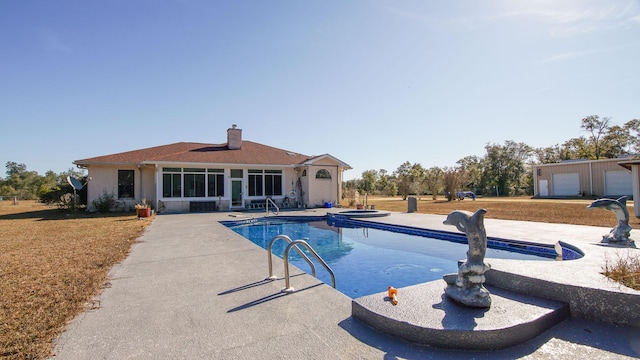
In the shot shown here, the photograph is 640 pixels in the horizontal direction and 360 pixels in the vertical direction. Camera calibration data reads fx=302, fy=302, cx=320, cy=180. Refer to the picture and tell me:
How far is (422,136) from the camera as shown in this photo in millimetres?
24500

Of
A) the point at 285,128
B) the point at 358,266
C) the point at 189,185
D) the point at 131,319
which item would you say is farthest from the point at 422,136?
the point at 131,319

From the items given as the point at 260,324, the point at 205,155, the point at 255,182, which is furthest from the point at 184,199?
the point at 260,324

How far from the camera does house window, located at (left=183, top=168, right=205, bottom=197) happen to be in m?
17.5

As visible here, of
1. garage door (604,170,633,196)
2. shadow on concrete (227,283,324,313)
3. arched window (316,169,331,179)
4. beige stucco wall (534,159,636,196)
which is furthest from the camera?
beige stucco wall (534,159,636,196)

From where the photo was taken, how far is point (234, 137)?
2103cm

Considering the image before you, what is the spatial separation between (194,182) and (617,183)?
33.2 m

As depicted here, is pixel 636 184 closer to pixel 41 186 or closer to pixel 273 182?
pixel 273 182

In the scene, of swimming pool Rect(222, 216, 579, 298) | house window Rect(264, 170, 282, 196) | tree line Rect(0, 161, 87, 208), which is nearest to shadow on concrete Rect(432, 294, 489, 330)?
swimming pool Rect(222, 216, 579, 298)

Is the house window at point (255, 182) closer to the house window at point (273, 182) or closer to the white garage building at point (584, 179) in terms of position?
the house window at point (273, 182)

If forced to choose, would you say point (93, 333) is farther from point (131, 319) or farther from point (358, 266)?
point (358, 266)

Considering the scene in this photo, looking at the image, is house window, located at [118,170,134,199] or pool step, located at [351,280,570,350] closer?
pool step, located at [351,280,570,350]

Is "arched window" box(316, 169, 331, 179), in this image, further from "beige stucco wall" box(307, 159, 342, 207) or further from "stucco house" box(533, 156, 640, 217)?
"stucco house" box(533, 156, 640, 217)

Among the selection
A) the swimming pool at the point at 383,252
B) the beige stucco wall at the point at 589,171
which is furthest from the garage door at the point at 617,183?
the swimming pool at the point at 383,252

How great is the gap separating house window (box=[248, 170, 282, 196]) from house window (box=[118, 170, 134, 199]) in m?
6.76
